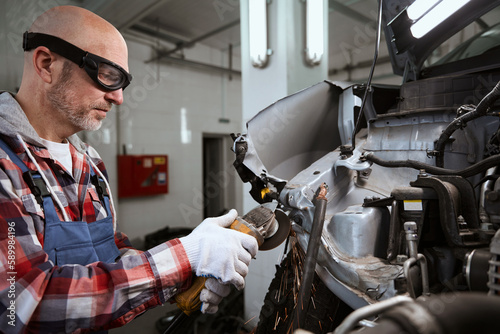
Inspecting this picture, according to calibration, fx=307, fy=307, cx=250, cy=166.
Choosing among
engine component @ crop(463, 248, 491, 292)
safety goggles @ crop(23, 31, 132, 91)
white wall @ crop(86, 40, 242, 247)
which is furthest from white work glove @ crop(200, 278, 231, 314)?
white wall @ crop(86, 40, 242, 247)

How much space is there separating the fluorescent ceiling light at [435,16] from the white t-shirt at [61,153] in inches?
73.3

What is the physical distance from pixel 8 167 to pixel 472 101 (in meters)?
1.96

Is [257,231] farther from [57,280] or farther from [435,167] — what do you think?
[435,167]

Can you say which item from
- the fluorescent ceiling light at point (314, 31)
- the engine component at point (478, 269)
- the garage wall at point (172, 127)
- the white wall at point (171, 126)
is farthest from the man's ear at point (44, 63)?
the white wall at point (171, 126)

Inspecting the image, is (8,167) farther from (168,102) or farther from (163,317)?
(168,102)

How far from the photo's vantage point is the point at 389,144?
1608 millimetres

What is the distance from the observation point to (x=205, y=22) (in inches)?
214

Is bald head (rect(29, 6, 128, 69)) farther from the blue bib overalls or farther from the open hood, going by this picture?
the open hood

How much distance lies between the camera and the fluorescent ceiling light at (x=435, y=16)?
1483 millimetres

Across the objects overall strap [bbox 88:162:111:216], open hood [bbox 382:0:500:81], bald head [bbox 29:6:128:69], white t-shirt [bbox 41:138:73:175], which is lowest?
overall strap [bbox 88:162:111:216]

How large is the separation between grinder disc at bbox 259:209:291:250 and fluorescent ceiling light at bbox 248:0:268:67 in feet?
5.70

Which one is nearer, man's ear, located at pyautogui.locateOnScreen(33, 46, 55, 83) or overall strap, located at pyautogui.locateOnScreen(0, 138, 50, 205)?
overall strap, located at pyautogui.locateOnScreen(0, 138, 50, 205)

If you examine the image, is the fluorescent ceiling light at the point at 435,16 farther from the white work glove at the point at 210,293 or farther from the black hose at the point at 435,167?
the white work glove at the point at 210,293

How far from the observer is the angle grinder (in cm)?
112
